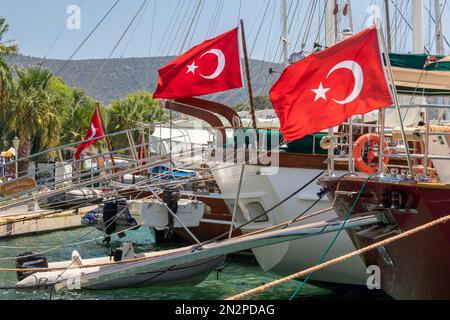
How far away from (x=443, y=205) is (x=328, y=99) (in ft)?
6.98

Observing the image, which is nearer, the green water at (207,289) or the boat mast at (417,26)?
the green water at (207,289)

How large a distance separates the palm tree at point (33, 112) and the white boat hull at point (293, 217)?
2254 centimetres

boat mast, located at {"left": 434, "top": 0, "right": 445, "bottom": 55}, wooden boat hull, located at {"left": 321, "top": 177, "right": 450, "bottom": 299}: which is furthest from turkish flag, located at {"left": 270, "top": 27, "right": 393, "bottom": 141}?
boat mast, located at {"left": 434, "top": 0, "right": 445, "bottom": 55}

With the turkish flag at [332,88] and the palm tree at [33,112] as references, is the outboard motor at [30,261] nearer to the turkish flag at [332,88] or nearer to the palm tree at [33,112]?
the turkish flag at [332,88]

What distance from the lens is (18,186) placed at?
40.9ft

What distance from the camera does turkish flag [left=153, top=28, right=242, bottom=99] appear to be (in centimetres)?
1280

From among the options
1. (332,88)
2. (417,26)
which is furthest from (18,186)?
(417,26)

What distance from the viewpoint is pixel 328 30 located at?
798 inches

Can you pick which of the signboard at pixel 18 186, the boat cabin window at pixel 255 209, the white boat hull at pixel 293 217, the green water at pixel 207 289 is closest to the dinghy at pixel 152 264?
the green water at pixel 207 289

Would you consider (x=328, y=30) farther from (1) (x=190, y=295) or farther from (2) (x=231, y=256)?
(1) (x=190, y=295)

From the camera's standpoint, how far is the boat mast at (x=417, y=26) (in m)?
18.5

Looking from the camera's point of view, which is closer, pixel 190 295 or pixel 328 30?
pixel 190 295

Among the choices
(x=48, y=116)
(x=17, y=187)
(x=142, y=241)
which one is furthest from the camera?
(x=48, y=116)
